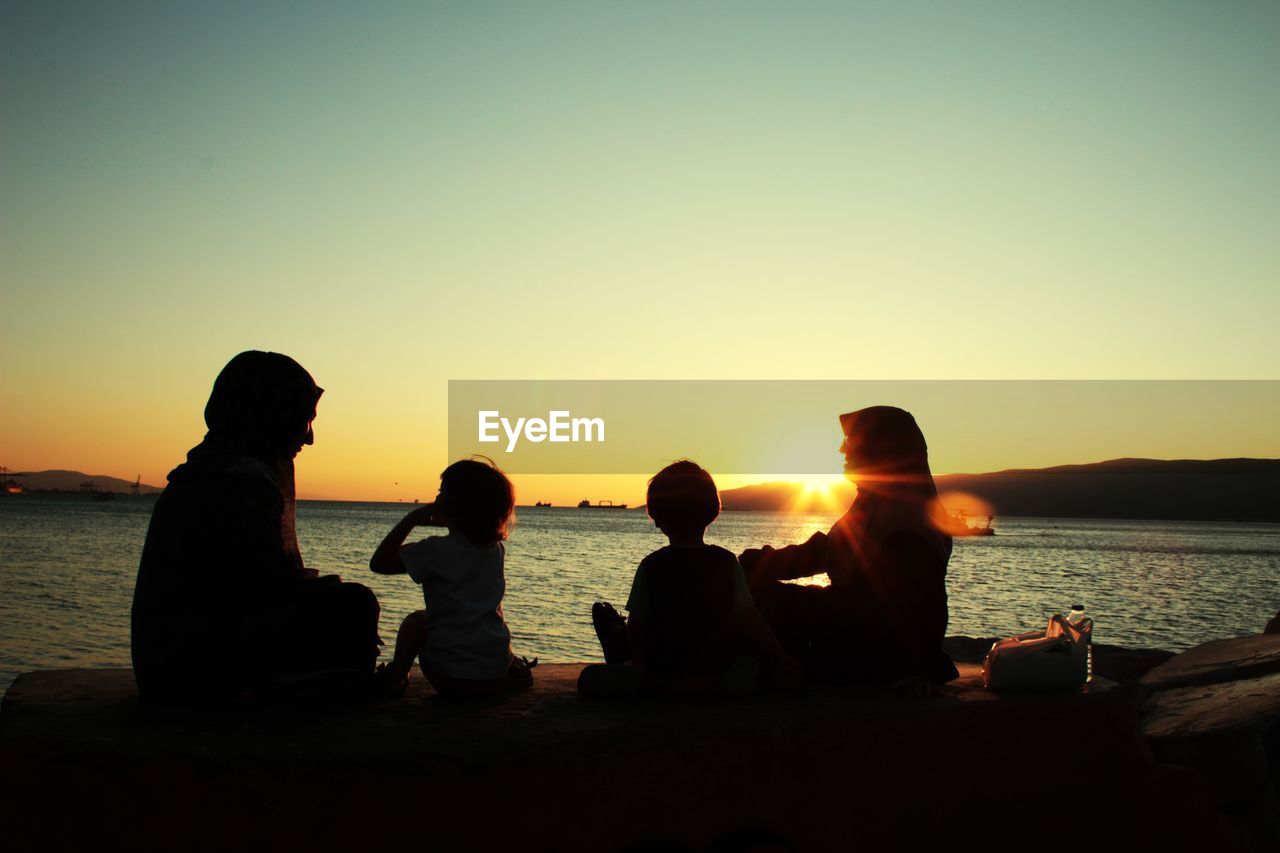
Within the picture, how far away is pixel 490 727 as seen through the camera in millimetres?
3344

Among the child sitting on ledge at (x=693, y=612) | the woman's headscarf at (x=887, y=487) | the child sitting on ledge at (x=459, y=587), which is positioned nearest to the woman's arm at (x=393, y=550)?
the child sitting on ledge at (x=459, y=587)

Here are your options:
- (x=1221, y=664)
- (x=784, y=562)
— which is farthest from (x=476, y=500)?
(x=1221, y=664)

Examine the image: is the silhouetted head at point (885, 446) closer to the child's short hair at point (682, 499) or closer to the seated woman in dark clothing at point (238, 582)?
the child's short hair at point (682, 499)

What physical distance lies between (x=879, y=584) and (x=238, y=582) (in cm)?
261

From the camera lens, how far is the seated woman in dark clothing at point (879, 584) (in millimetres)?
4328

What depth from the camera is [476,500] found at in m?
4.12

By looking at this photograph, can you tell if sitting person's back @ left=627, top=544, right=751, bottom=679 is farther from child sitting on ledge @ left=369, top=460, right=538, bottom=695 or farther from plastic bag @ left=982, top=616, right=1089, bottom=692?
plastic bag @ left=982, top=616, right=1089, bottom=692

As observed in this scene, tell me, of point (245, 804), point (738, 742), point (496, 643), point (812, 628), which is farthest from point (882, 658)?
point (245, 804)

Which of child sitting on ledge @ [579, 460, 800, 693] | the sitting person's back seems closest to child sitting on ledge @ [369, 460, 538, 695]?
child sitting on ledge @ [579, 460, 800, 693]

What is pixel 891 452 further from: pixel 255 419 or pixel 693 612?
pixel 255 419

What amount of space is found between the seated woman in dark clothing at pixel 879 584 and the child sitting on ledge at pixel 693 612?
0.33 metres

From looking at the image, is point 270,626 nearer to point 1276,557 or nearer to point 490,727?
point 490,727

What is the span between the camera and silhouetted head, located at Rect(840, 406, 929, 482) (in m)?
4.53

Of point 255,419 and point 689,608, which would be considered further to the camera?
point 689,608
